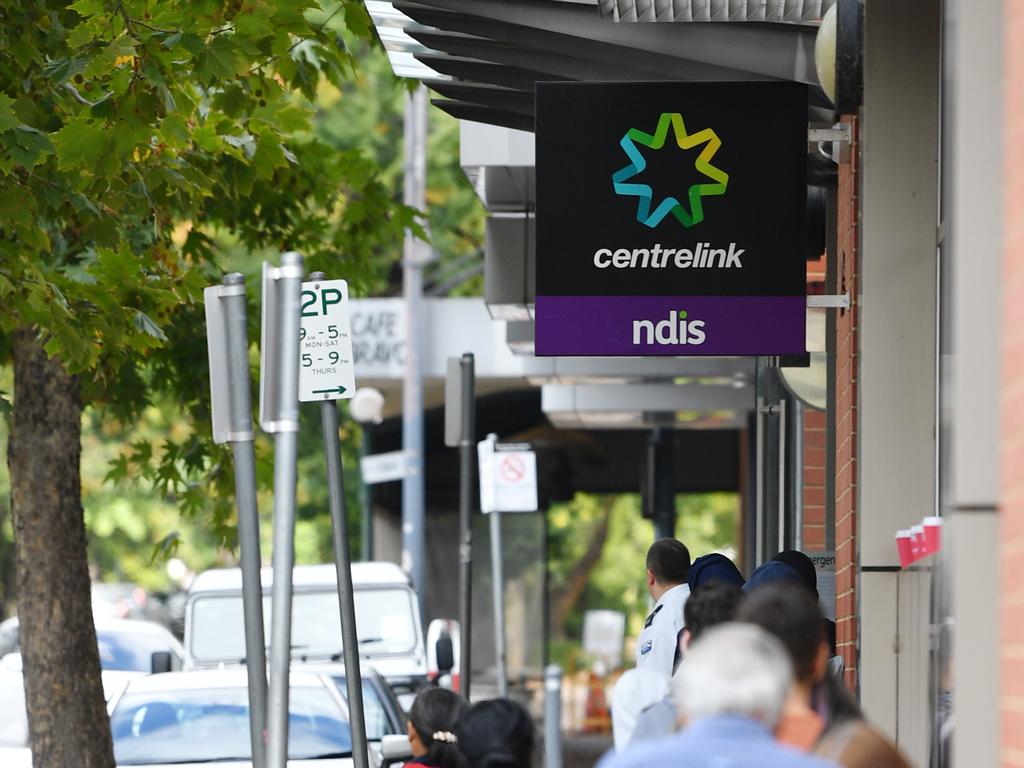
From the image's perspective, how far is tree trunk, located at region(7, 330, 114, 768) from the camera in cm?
1077

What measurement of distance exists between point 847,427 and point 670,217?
43.5 inches

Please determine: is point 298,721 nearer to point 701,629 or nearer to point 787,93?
point 787,93

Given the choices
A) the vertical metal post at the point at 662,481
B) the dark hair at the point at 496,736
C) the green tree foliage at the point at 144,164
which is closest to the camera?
the dark hair at the point at 496,736

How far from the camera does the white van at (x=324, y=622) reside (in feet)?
50.9

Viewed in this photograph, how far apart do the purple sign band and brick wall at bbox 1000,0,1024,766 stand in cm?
382

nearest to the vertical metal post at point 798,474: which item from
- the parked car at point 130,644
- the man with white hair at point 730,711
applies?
the man with white hair at point 730,711

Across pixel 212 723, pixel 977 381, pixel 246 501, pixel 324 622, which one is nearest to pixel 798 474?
pixel 212 723

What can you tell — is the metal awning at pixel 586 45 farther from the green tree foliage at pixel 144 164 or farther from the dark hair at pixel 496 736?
the dark hair at pixel 496 736

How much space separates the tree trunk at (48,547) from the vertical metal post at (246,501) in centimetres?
422

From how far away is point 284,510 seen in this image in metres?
5.96

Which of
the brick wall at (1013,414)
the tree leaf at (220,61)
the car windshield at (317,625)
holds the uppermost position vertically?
the tree leaf at (220,61)

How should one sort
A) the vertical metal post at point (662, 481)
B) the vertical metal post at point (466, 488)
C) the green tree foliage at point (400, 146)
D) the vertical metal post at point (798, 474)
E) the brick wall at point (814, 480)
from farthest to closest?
the green tree foliage at point (400, 146) → the vertical metal post at point (662, 481) → the vertical metal post at point (466, 488) → the vertical metal post at point (798, 474) → the brick wall at point (814, 480)

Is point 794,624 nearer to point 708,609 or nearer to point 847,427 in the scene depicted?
point 708,609

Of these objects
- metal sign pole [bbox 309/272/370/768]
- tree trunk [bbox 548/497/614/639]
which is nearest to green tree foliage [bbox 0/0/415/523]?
metal sign pole [bbox 309/272/370/768]
